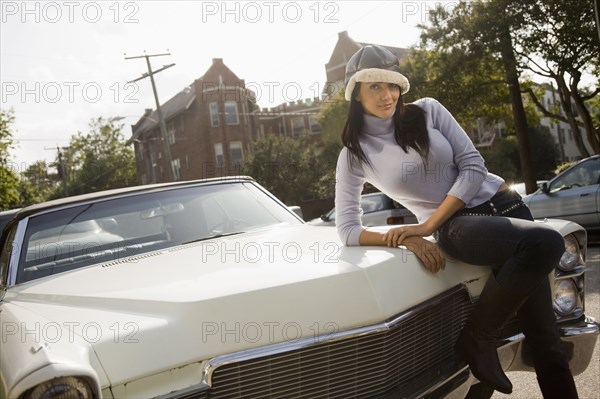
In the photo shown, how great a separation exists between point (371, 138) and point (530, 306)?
1.08m

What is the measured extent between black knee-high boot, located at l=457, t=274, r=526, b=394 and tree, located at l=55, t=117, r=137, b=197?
180 ft

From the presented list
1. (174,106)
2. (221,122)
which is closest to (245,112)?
(221,122)

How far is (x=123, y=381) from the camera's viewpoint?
175 centimetres

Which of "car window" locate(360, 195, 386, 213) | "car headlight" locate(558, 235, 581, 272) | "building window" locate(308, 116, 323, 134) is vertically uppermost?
"building window" locate(308, 116, 323, 134)

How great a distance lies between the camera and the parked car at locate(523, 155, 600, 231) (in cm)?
992

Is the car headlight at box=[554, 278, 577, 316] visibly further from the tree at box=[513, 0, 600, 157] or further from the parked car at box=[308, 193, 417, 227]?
the tree at box=[513, 0, 600, 157]

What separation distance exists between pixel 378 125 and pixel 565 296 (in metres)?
1.19

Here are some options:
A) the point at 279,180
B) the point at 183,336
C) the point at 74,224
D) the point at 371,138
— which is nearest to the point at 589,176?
the point at 371,138

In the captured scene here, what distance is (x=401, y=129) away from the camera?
9.52ft

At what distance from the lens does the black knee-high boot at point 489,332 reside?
2377 mm

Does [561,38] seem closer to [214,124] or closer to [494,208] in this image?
[494,208]

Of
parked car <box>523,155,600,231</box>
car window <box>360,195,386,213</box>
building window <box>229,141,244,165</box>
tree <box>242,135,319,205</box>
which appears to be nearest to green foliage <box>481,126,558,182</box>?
tree <box>242,135,319,205</box>

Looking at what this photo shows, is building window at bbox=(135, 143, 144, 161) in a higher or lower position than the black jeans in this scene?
higher

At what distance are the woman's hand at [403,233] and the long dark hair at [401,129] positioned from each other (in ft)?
1.20
